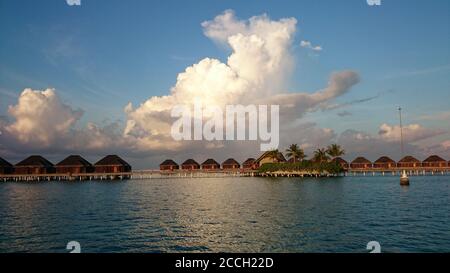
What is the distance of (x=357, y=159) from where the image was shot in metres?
113

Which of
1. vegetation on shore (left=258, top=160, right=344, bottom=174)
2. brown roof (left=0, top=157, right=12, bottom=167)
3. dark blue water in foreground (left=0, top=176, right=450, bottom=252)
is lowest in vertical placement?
dark blue water in foreground (left=0, top=176, right=450, bottom=252)

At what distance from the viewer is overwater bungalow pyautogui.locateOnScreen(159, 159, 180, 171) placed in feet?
375

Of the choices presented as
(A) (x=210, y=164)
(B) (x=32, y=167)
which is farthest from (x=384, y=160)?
(B) (x=32, y=167)

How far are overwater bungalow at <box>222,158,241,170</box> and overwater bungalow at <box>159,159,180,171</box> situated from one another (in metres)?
16.9

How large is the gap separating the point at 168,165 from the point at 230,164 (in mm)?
22312

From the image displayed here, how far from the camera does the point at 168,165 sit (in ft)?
375

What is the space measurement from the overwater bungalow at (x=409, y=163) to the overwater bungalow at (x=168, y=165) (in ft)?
255

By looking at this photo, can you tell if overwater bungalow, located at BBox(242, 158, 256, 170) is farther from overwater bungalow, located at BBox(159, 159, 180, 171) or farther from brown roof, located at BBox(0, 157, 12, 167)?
brown roof, located at BBox(0, 157, 12, 167)

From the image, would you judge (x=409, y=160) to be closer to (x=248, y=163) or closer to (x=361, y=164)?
(x=361, y=164)

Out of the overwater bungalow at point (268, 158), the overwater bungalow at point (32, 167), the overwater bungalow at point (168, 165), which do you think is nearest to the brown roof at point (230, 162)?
the overwater bungalow at point (268, 158)

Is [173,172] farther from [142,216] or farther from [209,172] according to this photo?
[142,216]

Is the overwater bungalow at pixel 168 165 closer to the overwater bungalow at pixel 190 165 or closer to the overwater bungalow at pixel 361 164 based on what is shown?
the overwater bungalow at pixel 190 165

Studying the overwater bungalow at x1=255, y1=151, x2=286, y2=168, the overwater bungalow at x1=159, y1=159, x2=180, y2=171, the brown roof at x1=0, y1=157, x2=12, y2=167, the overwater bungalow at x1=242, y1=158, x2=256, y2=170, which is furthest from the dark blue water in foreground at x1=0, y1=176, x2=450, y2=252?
the overwater bungalow at x1=242, y1=158, x2=256, y2=170

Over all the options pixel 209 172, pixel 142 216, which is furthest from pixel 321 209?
pixel 209 172
